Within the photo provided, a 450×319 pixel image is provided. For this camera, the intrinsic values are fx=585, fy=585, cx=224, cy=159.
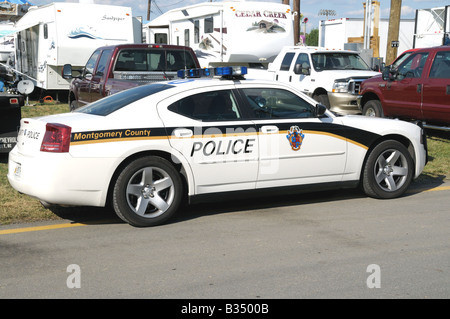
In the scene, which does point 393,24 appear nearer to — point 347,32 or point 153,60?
point 153,60

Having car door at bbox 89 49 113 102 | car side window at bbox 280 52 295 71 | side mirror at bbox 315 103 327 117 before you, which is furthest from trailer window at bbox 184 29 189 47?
side mirror at bbox 315 103 327 117

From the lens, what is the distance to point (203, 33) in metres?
19.3

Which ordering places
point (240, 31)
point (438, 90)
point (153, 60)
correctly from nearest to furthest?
point (438, 90) → point (153, 60) → point (240, 31)

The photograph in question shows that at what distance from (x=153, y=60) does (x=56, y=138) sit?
20.9ft

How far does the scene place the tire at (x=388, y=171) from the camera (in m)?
7.07

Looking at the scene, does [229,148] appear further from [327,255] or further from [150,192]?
[327,255]

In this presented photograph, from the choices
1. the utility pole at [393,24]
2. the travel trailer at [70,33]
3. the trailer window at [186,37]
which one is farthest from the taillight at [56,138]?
the utility pole at [393,24]

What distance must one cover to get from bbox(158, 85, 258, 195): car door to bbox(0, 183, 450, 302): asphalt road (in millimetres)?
445

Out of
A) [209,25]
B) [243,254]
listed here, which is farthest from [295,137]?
[209,25]

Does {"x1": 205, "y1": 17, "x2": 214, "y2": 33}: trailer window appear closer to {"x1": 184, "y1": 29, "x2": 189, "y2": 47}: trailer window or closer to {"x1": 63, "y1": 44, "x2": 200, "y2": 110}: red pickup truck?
{"x1": 184, "y1": 29, "x2": 189, "y2": 47}: trailer window

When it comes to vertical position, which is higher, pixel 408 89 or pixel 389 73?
pixel 389 73

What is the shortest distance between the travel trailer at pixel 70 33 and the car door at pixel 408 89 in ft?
32.4

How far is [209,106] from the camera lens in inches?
249
